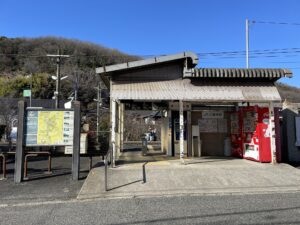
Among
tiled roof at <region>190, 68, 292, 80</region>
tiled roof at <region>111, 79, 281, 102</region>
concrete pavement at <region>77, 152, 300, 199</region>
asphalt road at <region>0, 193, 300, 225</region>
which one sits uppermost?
tiled roof at <region>190, 68, 292, 80</region>

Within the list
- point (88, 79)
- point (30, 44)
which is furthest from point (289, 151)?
point (30, 44)

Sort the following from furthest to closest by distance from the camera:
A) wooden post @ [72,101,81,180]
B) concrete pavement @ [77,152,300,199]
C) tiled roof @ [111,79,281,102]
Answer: tiled roof @ [111,79,281,102]
wooden post @ [72,101,81,180]
concrete pavement @ [77,152,300,199]

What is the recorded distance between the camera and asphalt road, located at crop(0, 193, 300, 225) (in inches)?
259

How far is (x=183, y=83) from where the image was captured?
46.6ft

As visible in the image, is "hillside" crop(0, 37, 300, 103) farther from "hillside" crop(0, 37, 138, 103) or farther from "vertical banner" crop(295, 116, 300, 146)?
"vertical banner" crop(295, 116, 300, 146)

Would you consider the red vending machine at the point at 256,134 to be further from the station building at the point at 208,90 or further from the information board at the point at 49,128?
the information board at the point at 49,128

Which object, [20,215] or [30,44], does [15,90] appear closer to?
[30,44]

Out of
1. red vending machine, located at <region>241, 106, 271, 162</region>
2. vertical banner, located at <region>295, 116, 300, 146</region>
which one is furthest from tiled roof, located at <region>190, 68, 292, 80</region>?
→ vertical banner, located at <region>295, 116, 300, 146</region>

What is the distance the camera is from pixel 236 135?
51.5 feet

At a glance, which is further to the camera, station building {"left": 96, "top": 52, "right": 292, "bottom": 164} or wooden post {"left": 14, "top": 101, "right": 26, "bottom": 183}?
station building {"left": 96, "top": 52, "right": 292, "bottom": 164}

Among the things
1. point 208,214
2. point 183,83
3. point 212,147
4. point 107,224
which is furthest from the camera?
point 212,147

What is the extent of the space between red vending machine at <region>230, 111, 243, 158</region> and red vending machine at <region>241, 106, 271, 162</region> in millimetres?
309

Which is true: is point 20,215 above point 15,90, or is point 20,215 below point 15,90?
below

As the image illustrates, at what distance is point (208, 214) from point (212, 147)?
31.7 ft
